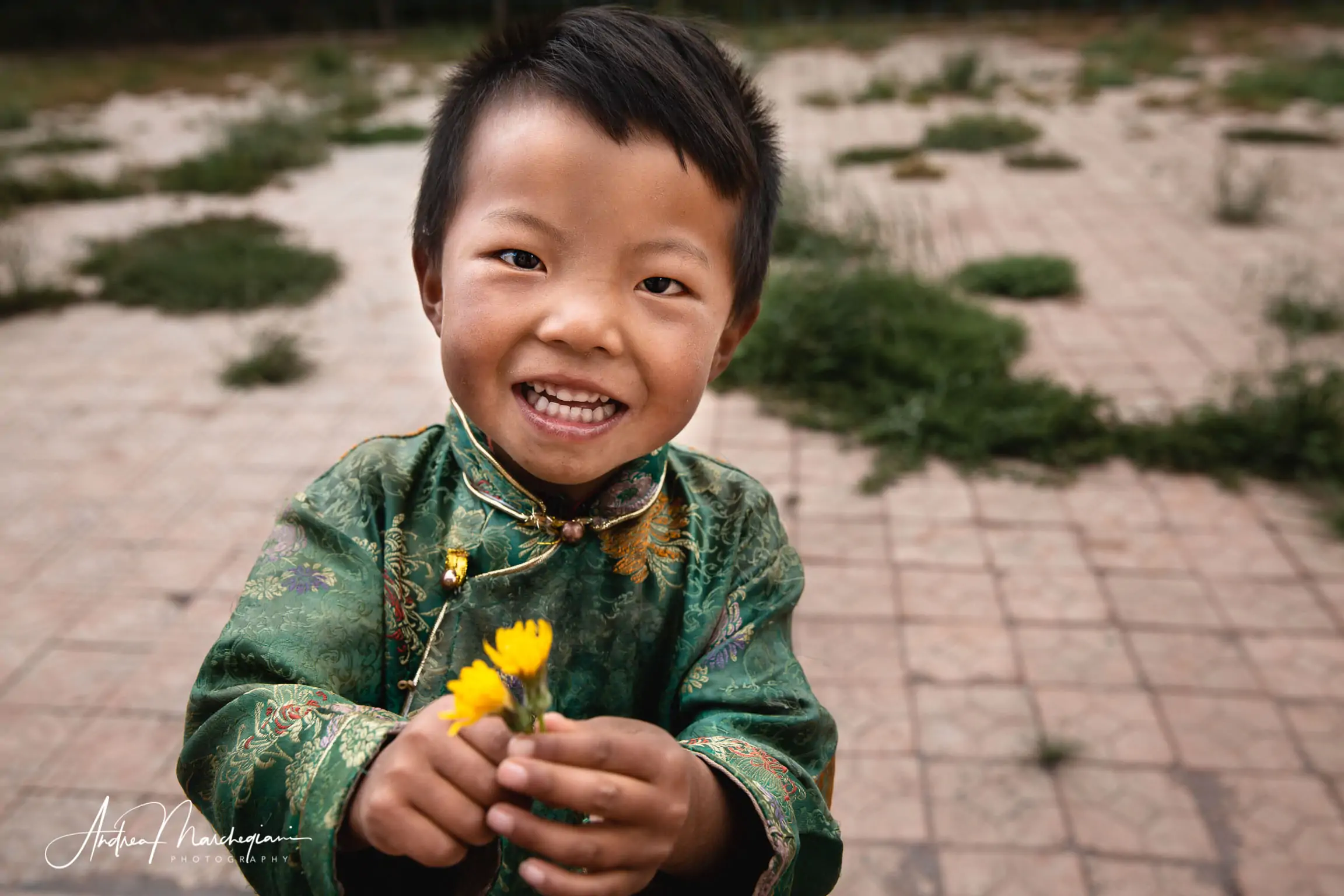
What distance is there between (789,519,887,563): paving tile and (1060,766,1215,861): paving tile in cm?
98

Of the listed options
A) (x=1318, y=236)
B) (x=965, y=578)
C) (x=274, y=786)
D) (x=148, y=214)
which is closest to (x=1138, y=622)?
(x=965, y=578)

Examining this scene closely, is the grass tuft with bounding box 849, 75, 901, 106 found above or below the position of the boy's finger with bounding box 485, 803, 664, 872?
below

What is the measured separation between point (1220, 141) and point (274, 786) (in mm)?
9051

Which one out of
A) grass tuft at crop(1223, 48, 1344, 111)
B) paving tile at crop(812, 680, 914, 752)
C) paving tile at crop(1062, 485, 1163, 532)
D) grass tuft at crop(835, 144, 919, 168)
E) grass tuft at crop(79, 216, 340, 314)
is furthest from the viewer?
grass tuft at crop(1223, 48, 1344, 111)

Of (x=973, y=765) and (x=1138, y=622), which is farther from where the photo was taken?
(x=1138, y=622)

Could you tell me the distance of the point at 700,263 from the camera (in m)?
1.00

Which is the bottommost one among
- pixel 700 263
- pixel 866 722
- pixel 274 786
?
pixel 866 722

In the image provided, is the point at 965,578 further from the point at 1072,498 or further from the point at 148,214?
the point at 148,214

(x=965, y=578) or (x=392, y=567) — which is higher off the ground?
(x=392, y=567)

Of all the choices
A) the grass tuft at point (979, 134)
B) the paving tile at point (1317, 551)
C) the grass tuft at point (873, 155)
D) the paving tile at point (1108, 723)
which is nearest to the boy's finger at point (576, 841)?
the paving tile at point (1108, 723)

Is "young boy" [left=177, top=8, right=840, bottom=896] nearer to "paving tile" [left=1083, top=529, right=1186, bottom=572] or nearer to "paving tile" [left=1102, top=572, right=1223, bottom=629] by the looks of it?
"paving tile" [left=1102, top=572, right=1223, bottom=629]

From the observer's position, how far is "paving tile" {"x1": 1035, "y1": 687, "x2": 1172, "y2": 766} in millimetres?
2482

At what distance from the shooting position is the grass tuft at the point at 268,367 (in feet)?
14.9

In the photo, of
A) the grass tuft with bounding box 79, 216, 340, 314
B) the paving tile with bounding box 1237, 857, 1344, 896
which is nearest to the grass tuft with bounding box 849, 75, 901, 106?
the grass tuft with bounding box 79, 216, 340, 314
